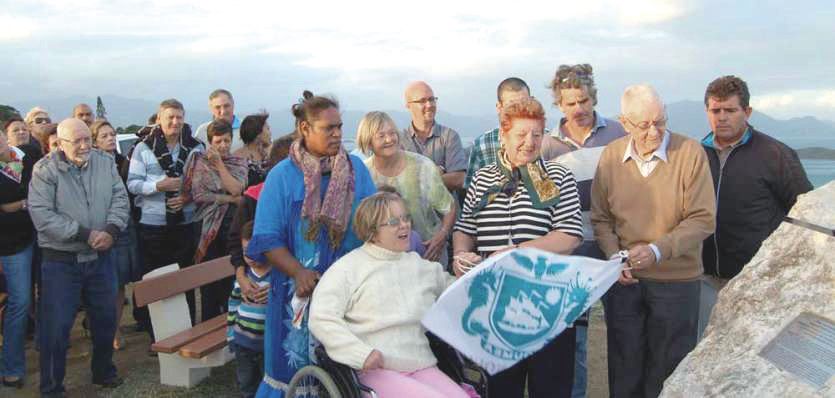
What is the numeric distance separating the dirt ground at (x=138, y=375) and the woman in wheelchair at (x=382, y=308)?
2.41 meters

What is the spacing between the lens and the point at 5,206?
5340mm

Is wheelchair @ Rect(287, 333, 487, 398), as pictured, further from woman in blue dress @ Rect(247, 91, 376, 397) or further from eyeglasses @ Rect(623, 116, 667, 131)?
eyeglasses @ Rect(623, 116, 667, 131)

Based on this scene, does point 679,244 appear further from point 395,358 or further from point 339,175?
point 339,175

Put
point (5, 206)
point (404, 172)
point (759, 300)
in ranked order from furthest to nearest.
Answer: point (5, 206)
point (404, 172)
point (759, 300)

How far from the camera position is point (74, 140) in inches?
197

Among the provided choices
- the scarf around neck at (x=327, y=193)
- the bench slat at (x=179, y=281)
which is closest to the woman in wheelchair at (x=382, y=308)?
the scarf around neck at (x=327, y=193)

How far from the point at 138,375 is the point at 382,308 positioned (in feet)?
10.9

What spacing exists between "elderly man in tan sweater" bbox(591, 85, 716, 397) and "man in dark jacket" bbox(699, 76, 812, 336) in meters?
0.61

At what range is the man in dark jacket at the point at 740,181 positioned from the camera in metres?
4.32

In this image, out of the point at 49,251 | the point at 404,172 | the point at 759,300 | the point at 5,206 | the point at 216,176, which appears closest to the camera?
the point at 759,300

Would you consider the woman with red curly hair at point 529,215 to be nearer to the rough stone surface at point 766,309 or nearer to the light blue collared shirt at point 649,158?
the light blue collared shirt at point 649,158

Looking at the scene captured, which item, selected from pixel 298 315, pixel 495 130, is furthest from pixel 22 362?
pixel 495 130

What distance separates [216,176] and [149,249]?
94 cm

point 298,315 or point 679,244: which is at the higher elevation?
point 679,244
